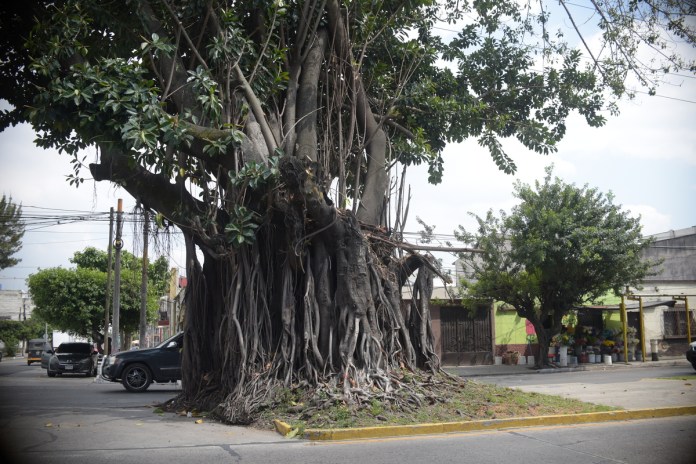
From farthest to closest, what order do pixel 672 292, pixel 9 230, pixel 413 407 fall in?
1. pixel 672 292
2. pixel 9 230
3. pixel 413 407

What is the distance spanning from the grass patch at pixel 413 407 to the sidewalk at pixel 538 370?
11963mm

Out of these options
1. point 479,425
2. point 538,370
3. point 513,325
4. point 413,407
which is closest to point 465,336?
point 513,325

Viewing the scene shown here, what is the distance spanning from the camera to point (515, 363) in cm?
2752

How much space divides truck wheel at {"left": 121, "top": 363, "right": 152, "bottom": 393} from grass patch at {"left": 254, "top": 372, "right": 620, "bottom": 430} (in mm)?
9463

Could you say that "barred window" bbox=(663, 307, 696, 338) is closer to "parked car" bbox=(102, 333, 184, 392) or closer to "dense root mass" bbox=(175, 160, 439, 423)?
"dense root mass" bbox=(175, 160, 439, 423)

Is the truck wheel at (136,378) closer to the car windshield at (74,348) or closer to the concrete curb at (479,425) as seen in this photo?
the concrete curb at (479,425)

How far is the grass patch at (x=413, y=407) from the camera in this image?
30.1 feet

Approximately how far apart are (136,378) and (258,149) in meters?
10.2

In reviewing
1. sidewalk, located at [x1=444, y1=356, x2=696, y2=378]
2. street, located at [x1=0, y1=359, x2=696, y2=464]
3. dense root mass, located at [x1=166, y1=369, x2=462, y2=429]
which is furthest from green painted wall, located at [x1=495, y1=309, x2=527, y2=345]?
street, located at [x1=0, y1=359, x2=696, y2=464]

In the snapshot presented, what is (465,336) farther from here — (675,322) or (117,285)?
(117,285)

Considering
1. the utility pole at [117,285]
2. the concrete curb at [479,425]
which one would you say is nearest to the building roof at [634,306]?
the concrete curb at [479,425]

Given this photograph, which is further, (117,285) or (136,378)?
(117,285)

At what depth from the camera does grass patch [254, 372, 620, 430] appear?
916cm

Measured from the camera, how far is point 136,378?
18.2 metres
